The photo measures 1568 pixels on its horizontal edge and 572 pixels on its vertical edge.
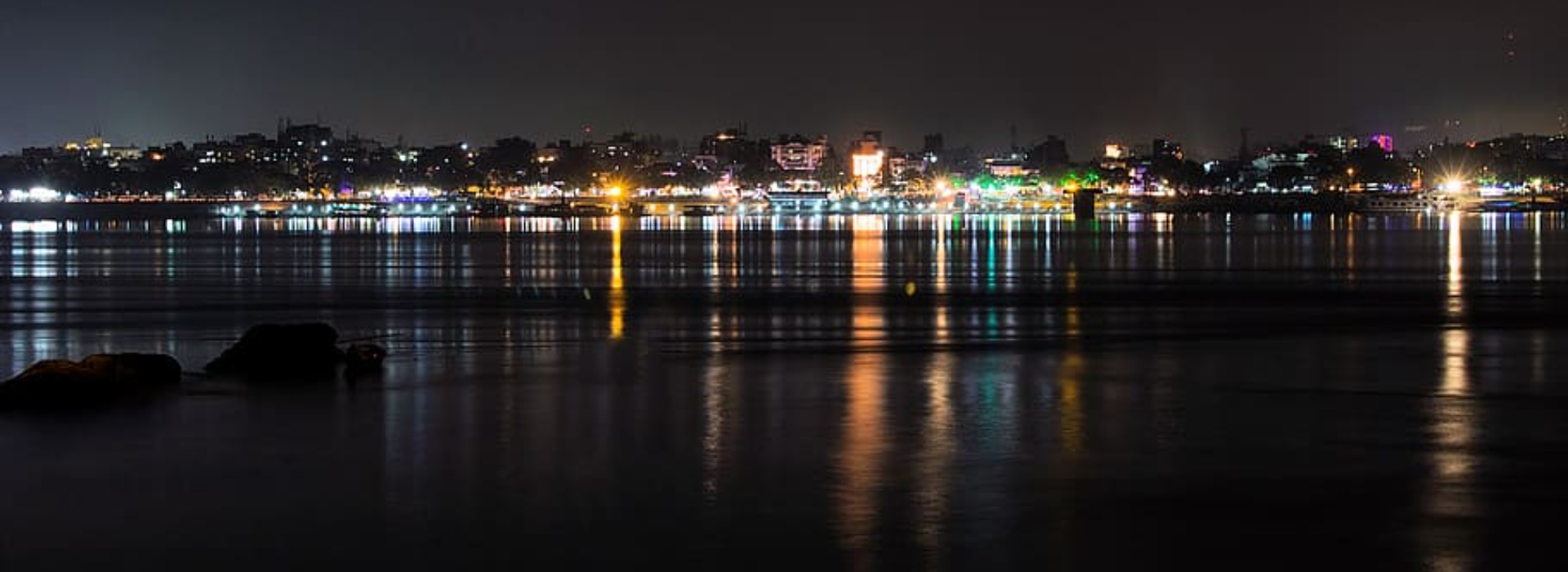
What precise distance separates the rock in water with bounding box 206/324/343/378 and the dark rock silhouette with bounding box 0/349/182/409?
0.89m

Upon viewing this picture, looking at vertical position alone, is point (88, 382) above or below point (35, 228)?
below

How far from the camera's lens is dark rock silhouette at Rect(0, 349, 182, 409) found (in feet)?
58.1

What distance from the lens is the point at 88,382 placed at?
18.3 metres

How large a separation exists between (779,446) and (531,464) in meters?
2.08

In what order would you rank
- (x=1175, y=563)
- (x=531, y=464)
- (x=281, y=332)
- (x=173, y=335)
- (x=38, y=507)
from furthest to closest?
(x=173, y=335) < (x=281, y=332) < (x=531, y=464) < (x=38, y=507) < (x=1175, y=563)

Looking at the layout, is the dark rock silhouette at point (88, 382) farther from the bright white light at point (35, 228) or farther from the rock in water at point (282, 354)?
the bright white light at point (35, 228)

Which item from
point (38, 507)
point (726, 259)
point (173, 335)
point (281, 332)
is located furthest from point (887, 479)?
point (726, 259)

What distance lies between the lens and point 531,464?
13.9 meters

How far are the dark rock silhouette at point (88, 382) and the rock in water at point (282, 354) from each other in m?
0.89

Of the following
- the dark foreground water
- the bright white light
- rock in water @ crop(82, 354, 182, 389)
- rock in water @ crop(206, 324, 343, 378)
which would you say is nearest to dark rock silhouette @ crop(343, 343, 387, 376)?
rock in water @ crop(206, 324, 343, 378)

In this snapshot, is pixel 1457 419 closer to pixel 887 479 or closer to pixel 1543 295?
pixel 887 479

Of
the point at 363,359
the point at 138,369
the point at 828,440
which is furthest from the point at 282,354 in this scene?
the point at 828,440

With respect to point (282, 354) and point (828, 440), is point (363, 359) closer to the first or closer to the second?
point (282, 354)

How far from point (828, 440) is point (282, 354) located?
8.75 m
